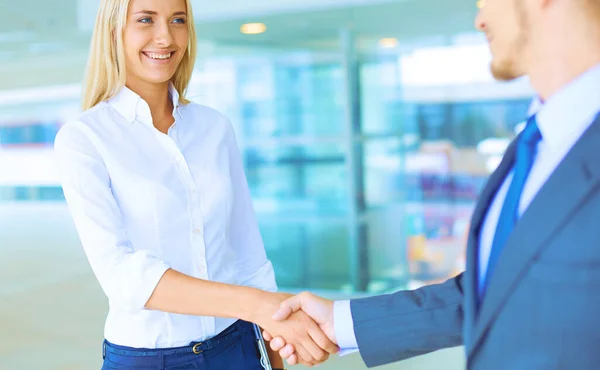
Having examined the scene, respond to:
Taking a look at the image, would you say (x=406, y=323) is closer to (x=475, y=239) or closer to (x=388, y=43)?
(x=475, y=239)

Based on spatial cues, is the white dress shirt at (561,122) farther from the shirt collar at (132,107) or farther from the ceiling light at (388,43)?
the ceiling light at (388,43)

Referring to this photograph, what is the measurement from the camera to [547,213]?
95 centimetres

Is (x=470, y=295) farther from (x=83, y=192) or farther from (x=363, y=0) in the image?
(x=363, y=0)

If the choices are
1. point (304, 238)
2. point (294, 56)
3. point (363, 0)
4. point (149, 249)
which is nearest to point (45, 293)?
point (304, 238)

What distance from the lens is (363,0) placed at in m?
5.37

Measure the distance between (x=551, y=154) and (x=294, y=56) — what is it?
4.99 metres

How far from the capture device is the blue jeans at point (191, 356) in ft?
5.32

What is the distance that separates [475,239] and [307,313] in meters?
0.80

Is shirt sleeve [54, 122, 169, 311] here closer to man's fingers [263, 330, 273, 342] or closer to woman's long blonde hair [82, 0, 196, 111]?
woman's long blonde hair [82, 0, 196, 111]

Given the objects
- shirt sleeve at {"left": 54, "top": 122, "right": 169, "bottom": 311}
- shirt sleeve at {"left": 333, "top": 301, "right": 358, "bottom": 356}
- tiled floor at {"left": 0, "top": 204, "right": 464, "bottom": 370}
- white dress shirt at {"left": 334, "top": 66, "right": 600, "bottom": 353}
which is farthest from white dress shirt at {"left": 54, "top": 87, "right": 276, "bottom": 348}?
tiled floor at {"left": 0, "top": 204, "right": 464, "bottom": 370}

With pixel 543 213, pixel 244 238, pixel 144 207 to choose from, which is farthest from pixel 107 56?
pixel 543 213

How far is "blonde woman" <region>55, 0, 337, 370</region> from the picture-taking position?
5.22ft

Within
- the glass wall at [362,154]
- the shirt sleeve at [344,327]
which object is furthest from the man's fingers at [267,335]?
the glass wall at [362,154]

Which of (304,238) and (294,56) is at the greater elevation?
(294,56)
